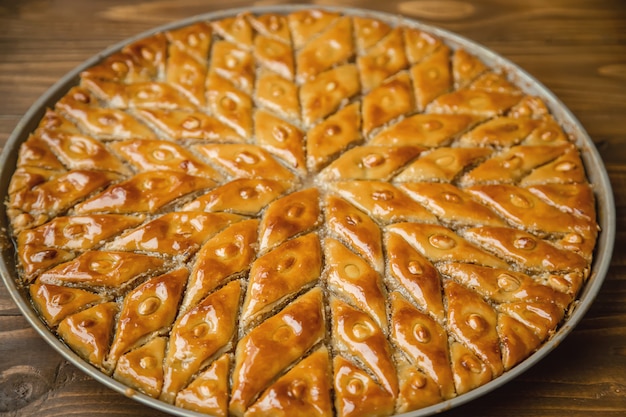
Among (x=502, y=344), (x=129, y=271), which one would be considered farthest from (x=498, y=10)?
(x=129, y=271)

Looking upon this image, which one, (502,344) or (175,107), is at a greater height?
(175,107)

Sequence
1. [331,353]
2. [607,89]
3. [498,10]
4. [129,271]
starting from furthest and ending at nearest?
[498,10]
[607,89]
[129,271]
[331,353]

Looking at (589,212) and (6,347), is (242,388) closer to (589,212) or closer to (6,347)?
(6,347)

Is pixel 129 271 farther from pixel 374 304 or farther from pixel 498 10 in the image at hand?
pixel 498 10

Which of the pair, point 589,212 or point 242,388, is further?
point 589,212

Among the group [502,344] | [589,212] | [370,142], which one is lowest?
[502,344]

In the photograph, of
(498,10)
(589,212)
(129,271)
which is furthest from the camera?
(498,10)
